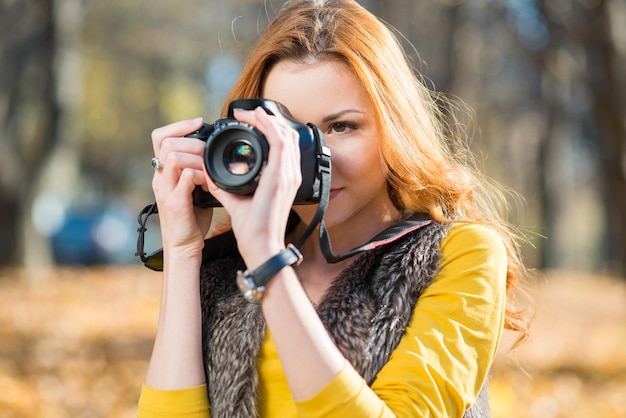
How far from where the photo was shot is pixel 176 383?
1.76 metres

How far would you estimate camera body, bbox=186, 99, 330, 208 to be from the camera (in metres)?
1.57

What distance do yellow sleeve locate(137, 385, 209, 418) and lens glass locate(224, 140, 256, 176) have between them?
52cm

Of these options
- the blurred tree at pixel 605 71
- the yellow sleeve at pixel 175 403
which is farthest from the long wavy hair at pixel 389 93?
Result: the blurred tree at pixel 605 71

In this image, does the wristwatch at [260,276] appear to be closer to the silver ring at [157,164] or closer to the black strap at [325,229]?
the black strap at [325,229]

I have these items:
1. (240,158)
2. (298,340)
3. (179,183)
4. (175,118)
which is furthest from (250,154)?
(175,118)

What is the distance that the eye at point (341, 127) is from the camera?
1809mm

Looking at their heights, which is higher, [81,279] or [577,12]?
[577,12]

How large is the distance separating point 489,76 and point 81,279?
10833 millimetres

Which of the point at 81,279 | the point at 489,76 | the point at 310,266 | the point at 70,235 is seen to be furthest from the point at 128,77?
the point at 310,266

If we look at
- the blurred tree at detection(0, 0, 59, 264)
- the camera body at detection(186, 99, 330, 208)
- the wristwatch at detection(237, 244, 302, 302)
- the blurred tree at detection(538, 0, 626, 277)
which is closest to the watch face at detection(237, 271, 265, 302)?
the wristwatch at detection(237, 244, 302, 302)

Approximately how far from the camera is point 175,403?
1.75 meters

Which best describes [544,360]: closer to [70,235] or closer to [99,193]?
[70,235]

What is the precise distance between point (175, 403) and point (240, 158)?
0.57 m

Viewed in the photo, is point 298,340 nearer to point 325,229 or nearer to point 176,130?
point 325,229
